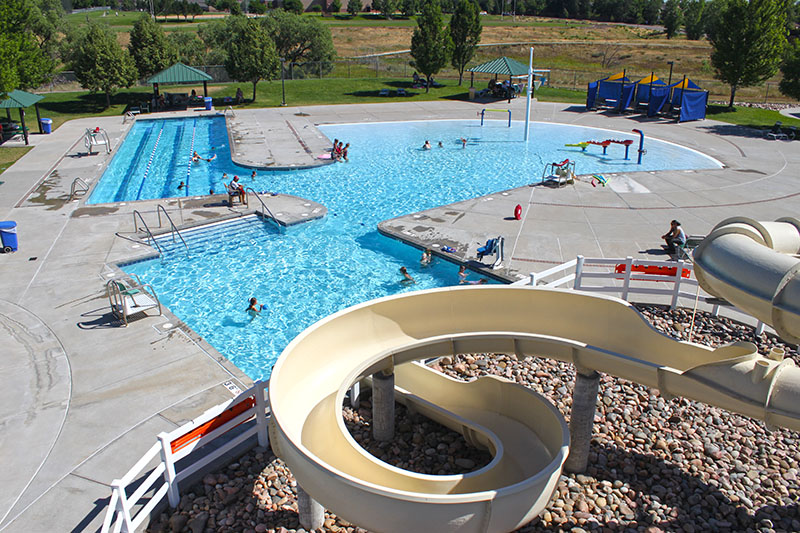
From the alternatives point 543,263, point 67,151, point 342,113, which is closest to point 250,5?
point 342,113

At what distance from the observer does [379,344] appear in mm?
10094

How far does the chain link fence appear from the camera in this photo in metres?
52.8

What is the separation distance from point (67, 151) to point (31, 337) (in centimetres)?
Answer: 2329

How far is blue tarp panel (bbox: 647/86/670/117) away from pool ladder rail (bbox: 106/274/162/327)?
134ft

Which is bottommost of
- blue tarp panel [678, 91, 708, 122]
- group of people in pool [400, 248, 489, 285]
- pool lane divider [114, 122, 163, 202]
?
group of people in pool [400, 248, 489, 285]

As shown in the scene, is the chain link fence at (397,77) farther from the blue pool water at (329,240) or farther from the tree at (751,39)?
the blue pool water at (329,240)

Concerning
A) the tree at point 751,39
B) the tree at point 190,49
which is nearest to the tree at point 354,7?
the tree at point 190,49

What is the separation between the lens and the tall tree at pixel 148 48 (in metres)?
47.9

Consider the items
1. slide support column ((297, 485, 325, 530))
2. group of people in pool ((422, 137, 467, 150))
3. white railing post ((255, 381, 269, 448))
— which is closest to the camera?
slide support column ((297, 485, 325, 530))

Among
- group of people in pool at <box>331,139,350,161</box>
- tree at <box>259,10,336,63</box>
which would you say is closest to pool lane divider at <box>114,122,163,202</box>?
group of people in pool at <box>331,139,350,161</box>

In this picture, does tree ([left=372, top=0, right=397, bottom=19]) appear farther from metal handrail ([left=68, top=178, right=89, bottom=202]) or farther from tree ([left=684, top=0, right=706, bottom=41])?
metal handrail ([left=68, top=178, right=89, bottom=202])

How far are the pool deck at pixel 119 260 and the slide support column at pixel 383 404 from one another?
3.13m

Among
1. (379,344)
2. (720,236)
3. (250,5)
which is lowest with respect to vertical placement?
(379,344)

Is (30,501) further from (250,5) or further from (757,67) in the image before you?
(250,5)
